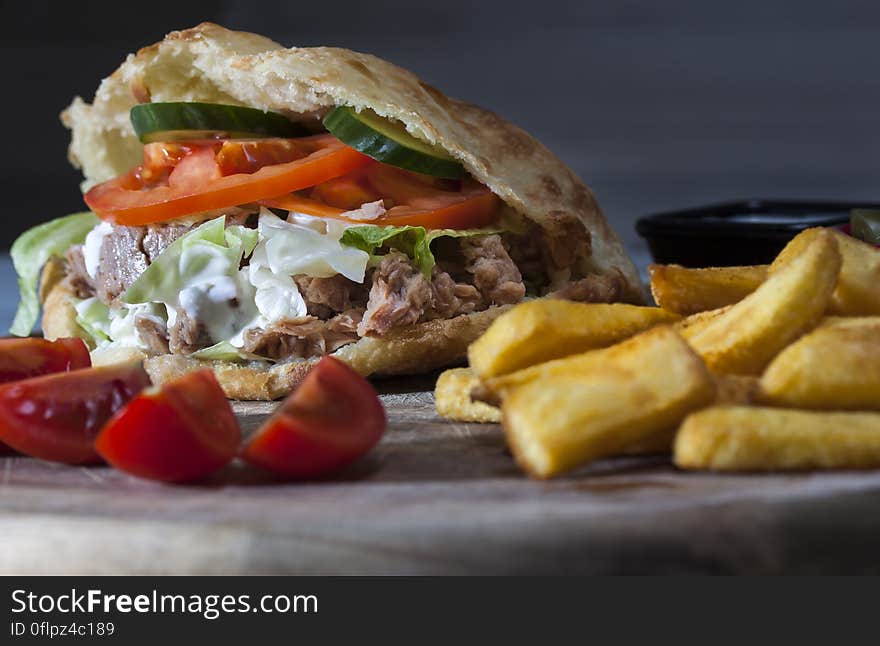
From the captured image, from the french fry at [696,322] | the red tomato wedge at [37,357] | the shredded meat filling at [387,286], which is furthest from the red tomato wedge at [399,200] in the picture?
the french fry at [696,322]

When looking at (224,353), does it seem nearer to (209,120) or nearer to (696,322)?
(209,120)

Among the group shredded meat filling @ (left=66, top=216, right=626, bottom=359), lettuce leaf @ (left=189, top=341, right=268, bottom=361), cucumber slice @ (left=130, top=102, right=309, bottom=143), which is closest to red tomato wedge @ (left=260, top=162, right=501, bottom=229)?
shredded meat filling @ (left=66, top=216, right=626, bottom=359)

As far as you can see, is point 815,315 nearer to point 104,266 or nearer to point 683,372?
point 683,372

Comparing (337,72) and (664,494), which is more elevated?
(337,72)

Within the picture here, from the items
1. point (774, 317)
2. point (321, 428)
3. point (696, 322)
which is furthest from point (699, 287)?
point (321, 428)

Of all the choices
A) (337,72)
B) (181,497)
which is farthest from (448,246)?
(181,497)

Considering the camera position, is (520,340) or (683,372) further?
(520,340)
